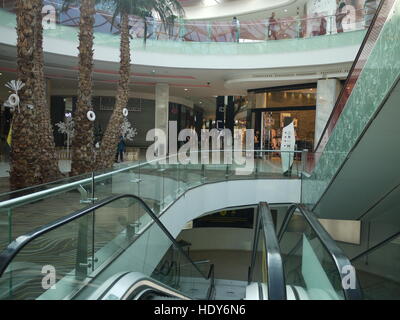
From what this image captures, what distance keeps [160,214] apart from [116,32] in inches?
358

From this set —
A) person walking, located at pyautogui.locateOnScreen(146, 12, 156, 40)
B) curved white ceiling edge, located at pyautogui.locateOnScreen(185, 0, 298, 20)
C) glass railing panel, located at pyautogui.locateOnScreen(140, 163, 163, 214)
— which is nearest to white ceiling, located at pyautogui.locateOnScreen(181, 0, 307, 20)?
curved white ceiling edge, located at pyautogui.locateOnScreen(185, 0, 298, 20)

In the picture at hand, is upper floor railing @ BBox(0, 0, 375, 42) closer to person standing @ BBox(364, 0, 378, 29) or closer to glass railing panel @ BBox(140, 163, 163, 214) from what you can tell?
person standing @ BBox(364, 0, 378, 29)

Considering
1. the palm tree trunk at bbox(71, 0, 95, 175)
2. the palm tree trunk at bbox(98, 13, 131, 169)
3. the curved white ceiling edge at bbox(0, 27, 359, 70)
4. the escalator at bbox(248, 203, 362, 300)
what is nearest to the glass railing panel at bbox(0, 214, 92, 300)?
the escalator at bbox(248, 203, 362, 300)

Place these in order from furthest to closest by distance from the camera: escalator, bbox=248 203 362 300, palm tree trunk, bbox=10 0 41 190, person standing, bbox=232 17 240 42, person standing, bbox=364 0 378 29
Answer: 1. person standing, bbox=232 17 240 42
2. person standing, bbox=364 0 378 29
3. palm tree trunk, bbox=10 0 41 190
4. escalator, bbox=248 203 362 300

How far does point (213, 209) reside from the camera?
11109 mm

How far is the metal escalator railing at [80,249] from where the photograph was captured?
229 centimetres

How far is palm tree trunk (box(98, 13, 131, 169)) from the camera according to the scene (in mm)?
10508

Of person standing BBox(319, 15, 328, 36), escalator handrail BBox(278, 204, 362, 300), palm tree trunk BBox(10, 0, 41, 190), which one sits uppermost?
person standing BBox(319, 15, 328, 36)

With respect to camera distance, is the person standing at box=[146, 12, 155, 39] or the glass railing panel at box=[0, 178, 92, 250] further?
the person standing at box=[146, 12, 155, 39]

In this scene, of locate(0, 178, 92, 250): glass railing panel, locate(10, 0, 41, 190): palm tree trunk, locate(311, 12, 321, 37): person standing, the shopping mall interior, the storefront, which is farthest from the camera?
the storefront

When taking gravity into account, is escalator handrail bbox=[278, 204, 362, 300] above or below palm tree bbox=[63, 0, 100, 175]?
below

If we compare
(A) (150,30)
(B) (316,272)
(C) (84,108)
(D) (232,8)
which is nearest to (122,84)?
(C) (84,108)

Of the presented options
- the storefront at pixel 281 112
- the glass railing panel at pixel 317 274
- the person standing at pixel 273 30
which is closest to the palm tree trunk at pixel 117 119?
the person standing at pixel 273 30
